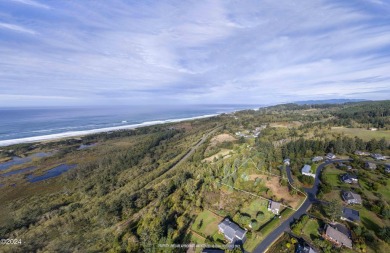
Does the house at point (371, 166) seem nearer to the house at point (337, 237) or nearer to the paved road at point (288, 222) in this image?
the paved road at point (288, 222)

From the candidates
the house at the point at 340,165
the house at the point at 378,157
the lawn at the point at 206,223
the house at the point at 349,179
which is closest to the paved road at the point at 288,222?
the house at the point at 349,179

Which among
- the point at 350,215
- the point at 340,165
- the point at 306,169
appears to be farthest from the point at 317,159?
the point at 350,215

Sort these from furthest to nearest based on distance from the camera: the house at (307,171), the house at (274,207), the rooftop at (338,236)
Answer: the house at (307,171), the house at (274,207), the rooftop at (338,236)

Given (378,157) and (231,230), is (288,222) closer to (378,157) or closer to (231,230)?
(231,230)

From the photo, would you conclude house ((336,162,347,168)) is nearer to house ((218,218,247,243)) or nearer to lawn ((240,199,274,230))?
lawn ((240,199,274,230))

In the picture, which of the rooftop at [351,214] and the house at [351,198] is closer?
the rooftop at [351,214]

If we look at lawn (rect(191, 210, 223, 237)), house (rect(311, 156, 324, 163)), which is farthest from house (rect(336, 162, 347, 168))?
lawn (rect(191, 210, 223, 237))
